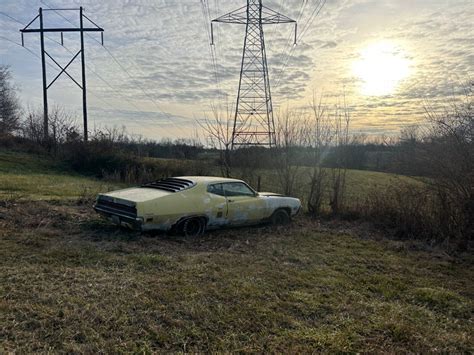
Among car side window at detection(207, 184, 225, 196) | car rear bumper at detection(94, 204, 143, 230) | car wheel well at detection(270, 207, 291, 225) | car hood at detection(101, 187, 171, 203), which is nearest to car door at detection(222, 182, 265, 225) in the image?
car side window at detection(207, 184, 225, 196)

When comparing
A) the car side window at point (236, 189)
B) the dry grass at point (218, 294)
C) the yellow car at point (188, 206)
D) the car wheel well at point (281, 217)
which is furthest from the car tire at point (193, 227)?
the car wheel well at point (281, 217)

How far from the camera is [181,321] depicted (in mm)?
3799

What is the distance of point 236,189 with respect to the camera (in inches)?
343

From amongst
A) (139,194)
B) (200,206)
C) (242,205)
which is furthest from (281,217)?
(139,194)

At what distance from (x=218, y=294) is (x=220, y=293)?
45 mm

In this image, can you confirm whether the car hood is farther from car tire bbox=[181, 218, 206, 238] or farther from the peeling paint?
car tire bbox=[181, 218, 206, 238]

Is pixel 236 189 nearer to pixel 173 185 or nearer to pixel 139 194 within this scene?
pixel 173 185

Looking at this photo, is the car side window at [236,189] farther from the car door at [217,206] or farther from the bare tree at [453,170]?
the bare tree at [453,170]

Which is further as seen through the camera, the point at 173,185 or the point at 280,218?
the point at 280,218

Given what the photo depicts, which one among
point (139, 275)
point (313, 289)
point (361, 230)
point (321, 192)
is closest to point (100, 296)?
point (139, 275)

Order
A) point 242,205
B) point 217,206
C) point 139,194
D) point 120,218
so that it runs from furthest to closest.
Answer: point 242,205 → point 217,206 → point 139,194 → point 120,218

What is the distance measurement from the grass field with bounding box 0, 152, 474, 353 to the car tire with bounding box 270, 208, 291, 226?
1306 millimetres

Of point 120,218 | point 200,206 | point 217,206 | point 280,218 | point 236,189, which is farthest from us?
point 280,218

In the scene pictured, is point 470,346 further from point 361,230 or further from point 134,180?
point 134,180
